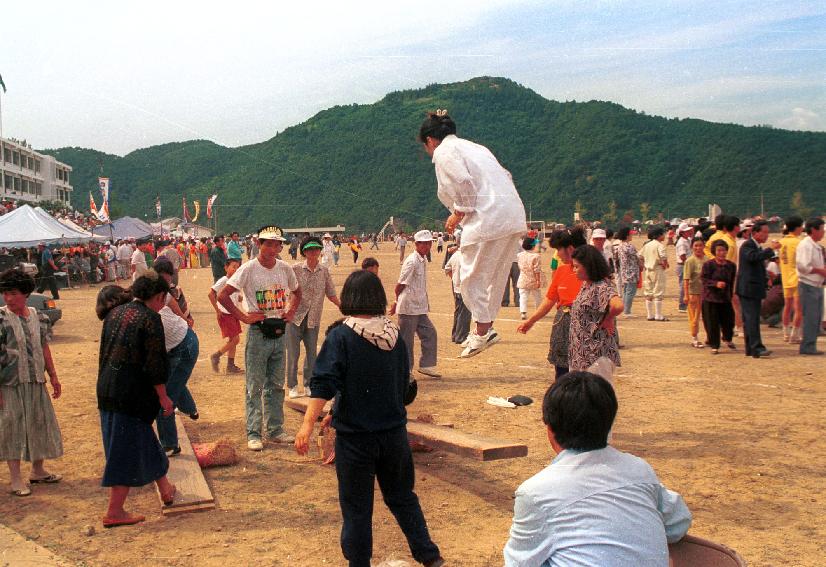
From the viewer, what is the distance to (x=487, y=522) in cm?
515

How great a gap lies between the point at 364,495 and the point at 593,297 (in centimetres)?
268

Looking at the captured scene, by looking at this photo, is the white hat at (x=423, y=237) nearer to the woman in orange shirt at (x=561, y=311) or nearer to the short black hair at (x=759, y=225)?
the woman in orange shirt at (x=561, y=311)

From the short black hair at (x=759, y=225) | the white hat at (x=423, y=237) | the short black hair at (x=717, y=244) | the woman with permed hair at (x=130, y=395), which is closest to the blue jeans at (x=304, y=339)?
the white hat at (x=423, y=237)

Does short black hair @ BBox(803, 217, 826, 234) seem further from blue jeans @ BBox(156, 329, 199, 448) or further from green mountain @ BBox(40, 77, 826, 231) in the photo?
green mountain @ BBox(40, 77, 826, 231)

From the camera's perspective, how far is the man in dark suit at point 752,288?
1109 centimetres

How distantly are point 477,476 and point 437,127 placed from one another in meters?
2.77

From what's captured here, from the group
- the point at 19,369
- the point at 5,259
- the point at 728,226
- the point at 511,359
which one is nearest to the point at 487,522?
the point at 19,369

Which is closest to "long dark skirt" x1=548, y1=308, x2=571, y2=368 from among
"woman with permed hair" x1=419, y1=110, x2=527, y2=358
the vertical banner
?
"woman with permed hair" x1=419, y1=110, x2=527, y2=358

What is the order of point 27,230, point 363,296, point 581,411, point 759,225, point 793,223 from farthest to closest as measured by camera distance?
point 27,230 → point 759,225 → point 793,223 → point 363,296 → point 581,411

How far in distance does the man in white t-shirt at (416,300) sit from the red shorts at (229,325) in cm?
223

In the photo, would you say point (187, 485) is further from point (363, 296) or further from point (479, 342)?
point (363, 296)

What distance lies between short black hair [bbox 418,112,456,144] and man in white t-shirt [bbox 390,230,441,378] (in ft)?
13.1

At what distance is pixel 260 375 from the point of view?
6.96 m

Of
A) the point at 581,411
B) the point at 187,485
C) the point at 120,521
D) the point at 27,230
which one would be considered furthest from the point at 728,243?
the point at 27,230
